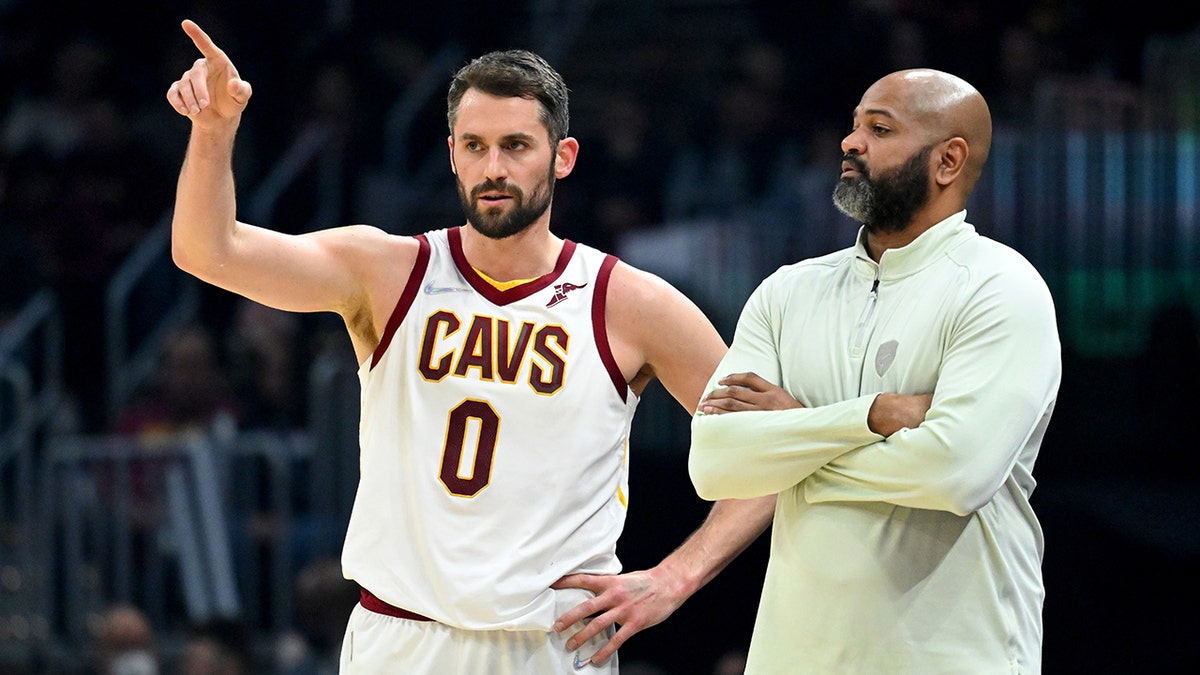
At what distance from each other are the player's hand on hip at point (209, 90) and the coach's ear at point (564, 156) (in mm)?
745

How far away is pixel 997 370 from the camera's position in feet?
8.80

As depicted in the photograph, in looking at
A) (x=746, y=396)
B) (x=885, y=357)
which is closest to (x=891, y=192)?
(x=885, y=357)

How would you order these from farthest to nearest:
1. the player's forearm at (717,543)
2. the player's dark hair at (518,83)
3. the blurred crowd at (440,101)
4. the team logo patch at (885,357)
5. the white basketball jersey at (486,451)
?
the blurred crowd at (440,101) < the player's forearm at (717,543) < the player's dark hair at (518,83) < the white basketball jersey at (486,451) < the team logo patch at (885,357)

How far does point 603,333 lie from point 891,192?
817 mm

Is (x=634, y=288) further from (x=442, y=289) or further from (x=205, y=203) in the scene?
(x=205, y=203)

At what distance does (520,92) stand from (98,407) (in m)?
5.65

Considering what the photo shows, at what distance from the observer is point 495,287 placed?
3.45 meters

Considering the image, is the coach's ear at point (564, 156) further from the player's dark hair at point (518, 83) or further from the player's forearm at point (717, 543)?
the player's forearm at point (717, 543)

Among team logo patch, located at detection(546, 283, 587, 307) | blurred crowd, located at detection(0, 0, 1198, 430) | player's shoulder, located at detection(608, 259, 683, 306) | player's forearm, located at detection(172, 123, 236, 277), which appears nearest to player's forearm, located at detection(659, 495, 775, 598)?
player's shoulder, located at detection(608, 259, 683, 306)

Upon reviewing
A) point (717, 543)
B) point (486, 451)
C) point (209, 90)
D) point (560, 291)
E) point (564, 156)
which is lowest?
Result: point (717, 543)

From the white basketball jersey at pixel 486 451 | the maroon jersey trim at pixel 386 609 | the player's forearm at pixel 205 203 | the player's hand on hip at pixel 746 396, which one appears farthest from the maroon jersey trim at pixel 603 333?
the player's forearm at pixel 205 203

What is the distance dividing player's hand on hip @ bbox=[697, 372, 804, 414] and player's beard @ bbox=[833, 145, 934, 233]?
1.22 feet

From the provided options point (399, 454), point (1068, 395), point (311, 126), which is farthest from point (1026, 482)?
point (311, 126)

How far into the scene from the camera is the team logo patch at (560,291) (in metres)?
3.45
